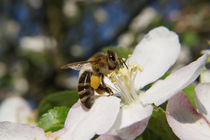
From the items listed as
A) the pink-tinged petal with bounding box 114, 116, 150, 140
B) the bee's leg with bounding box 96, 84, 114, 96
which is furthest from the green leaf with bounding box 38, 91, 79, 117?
the pink-tinged petal with bounding box 114, 116, 150, 140

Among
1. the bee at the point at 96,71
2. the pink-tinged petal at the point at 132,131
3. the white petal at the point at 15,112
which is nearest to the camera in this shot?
the pink-tinged petal at the point at 132,131

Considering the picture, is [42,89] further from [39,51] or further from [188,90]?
[188,90]

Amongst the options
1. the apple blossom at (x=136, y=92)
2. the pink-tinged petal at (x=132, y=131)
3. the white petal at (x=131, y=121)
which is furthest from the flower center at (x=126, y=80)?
the pink-tinged petal at (x=132, y=131)

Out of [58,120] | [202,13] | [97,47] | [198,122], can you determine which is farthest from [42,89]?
[198,122]

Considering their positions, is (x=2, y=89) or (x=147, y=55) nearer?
(x=147, y=55)

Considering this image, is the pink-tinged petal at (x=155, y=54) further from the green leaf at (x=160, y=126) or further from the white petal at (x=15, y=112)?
the white petal at (x=15, y=112)

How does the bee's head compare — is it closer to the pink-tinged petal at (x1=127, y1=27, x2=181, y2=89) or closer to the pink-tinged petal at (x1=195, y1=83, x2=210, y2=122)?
the pink-tinged petal at (x1=127, y1=27, x2=181, y2=89)
